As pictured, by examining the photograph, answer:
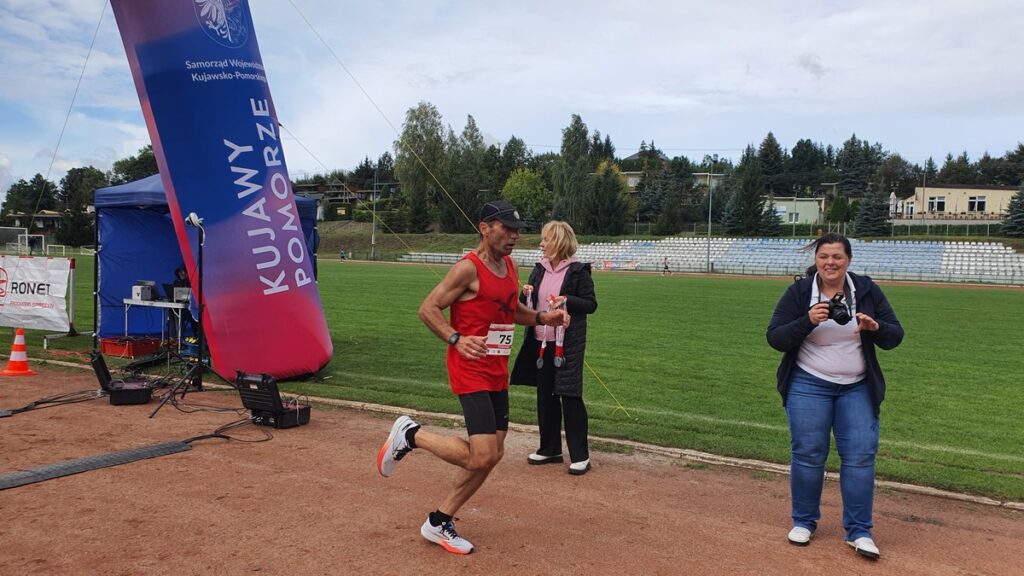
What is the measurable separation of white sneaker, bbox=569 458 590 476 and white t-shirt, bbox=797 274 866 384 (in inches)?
88.1

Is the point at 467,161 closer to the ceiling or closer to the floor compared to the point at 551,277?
closer to the ceiling

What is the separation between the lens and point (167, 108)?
888 cm

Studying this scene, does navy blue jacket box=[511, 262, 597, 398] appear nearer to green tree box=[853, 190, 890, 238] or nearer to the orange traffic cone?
the orange traffic cone

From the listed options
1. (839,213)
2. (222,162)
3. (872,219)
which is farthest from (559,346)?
(839,213)

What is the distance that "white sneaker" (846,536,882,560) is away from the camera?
4371mm

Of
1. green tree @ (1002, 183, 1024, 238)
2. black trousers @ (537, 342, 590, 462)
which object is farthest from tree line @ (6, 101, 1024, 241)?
black trousers @ (537, 342, 590, 462)

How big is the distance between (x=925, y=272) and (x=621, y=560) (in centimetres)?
5408

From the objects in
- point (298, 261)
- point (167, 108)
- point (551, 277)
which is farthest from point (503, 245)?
point (167, 108)

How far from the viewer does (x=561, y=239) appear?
6086 millimetres

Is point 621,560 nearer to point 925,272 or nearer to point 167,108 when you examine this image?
point 167,108

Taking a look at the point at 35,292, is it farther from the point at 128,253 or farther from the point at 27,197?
the point at 27,197

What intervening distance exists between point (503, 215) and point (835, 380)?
2337 millimetres

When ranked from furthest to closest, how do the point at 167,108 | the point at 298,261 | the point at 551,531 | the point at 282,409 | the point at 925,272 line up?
the point at 925,272
the point at 298,261
the point at 167,108
the point at 282,409
the point at 551,531

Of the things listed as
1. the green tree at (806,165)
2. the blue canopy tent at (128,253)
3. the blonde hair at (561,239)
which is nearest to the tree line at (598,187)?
the green tree at (806,165)
